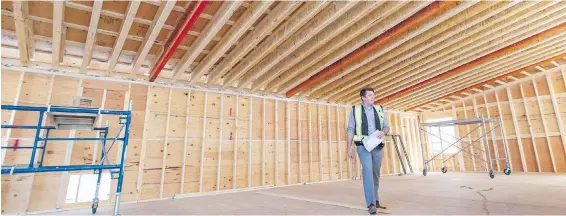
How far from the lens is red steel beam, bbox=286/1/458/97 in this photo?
13.1 ft

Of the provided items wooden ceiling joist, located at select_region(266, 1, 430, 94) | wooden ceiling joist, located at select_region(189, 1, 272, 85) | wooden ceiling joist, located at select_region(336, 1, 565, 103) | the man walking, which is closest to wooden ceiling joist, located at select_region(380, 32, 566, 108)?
wooden ceiling joist, located at select_region(336, 1, 565, 103)

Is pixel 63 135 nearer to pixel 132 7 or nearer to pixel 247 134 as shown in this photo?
pixel 132 7

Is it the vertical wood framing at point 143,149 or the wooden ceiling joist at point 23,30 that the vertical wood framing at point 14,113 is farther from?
the vertical wood framing at point 143,149

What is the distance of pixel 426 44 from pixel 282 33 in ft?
9.68

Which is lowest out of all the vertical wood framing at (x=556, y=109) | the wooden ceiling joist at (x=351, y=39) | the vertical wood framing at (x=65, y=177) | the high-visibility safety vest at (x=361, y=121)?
the vertical wood framing at (x=65, y=177)

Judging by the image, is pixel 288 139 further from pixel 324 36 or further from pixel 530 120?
pixel 530 120

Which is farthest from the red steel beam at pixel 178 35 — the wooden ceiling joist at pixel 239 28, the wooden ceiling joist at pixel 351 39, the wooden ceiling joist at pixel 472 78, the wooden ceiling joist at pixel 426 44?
the wooden ceiling joist at pixel 472 78

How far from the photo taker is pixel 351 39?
468 cm

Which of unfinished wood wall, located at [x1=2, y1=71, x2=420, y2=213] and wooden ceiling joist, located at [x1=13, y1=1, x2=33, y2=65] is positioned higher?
wooden ceiling joist, located at [x1=13, y1=1, x2=33, y2=65]

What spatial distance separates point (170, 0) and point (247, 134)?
372cm

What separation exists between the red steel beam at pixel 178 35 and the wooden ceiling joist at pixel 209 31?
32cm

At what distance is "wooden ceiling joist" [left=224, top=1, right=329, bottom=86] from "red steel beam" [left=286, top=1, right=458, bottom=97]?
158cm

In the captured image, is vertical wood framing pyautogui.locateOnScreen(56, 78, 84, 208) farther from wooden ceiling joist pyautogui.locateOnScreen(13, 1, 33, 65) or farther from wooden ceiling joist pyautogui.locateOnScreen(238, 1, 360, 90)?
wooden ceiling joist pyautogui.locateOnScreen(238, 1, 360, 90)

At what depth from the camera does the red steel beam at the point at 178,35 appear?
3278 mm
